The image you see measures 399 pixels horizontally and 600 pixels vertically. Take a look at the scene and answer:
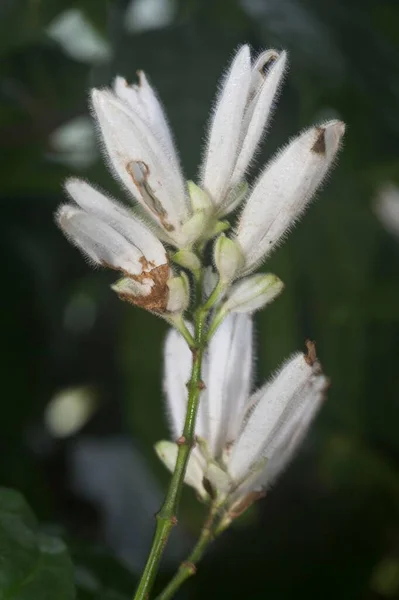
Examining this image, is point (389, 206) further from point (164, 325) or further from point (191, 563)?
point (191, 563)

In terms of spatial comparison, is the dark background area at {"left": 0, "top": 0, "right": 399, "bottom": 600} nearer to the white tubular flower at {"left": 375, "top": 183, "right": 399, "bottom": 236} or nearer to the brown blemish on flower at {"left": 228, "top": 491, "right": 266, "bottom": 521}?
the white tubular flower at {"left": 375, "top": 183, "right": 399, "bottom": 236}

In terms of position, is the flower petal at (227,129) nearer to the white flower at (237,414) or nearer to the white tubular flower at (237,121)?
the white tubular flower at (237,121)

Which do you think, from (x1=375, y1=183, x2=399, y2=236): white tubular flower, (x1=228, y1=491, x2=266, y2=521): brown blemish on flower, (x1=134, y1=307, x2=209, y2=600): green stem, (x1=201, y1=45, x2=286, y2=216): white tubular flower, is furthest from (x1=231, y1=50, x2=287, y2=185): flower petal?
(x1=375, y1=183, x2=399, y2=236): white tubular flower

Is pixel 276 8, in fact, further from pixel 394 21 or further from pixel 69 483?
pixel 69 483

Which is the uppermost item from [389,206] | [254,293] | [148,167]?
[148,167]

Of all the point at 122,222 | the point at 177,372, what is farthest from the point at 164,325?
the point at 122,222
